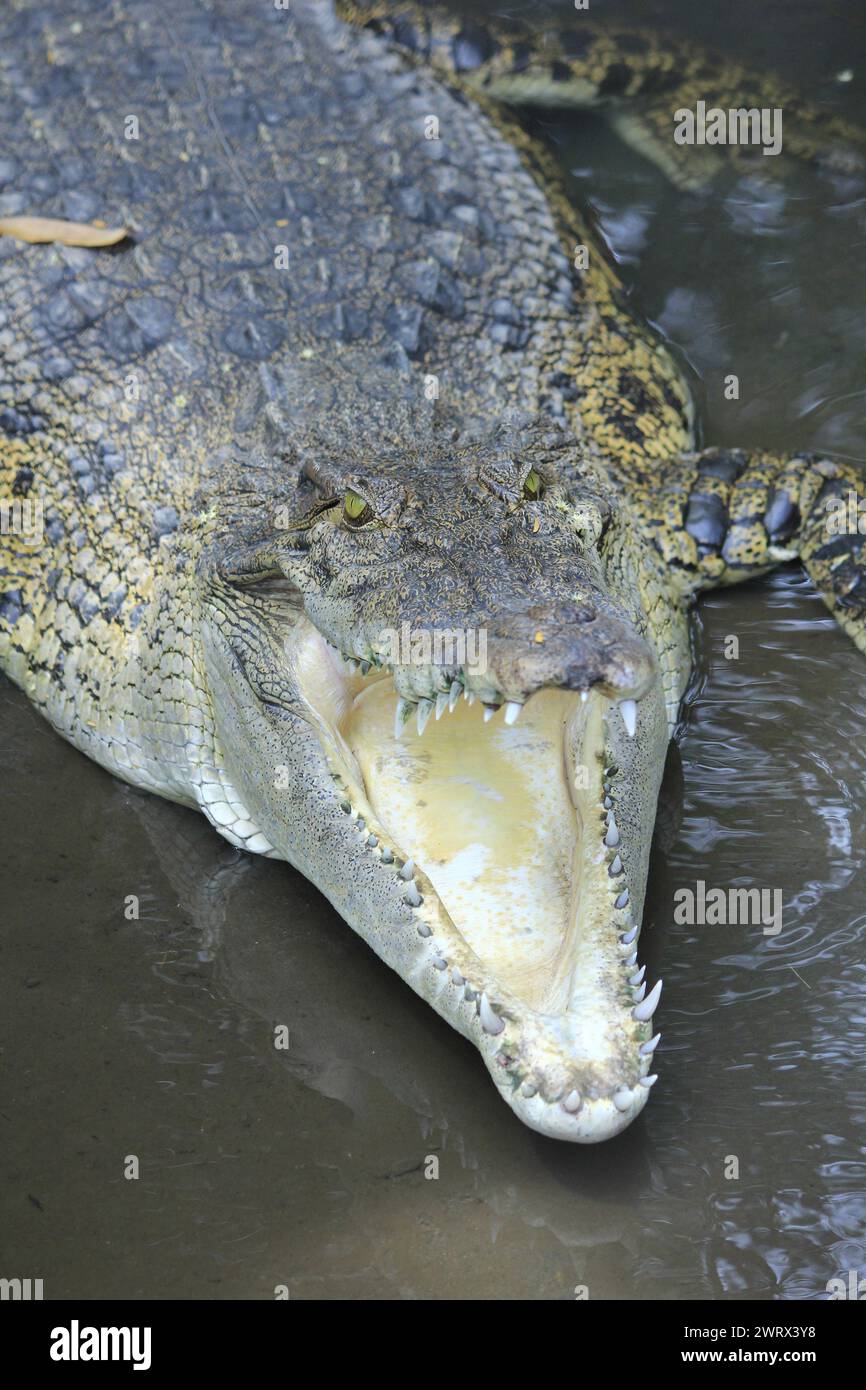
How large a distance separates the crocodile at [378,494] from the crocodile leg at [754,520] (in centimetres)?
1

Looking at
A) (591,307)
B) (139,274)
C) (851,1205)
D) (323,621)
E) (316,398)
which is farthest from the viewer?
(591,307)

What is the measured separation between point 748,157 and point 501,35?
1.12m

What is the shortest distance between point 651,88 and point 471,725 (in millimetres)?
3806

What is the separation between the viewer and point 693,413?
5.30 m

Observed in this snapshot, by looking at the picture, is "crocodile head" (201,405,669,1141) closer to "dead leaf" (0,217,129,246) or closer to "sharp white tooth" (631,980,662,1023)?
"sharp white tooth" (631,980,662,1023)

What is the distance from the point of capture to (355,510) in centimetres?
334

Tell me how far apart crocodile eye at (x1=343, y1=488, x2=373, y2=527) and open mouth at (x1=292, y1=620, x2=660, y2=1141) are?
320 millimetres

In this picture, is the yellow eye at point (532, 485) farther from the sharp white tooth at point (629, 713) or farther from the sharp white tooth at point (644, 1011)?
the sharp white tooth at point (644, 1011)

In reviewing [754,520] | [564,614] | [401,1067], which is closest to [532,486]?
[564,614]

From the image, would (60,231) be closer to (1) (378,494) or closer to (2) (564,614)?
(1) (378,494)

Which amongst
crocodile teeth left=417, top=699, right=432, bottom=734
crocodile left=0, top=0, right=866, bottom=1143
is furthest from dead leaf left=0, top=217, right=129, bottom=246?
crocodile teeth left=417, top=699, right=432, bottom=734

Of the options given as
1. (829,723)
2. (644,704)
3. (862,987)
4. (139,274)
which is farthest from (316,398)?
(862,987)

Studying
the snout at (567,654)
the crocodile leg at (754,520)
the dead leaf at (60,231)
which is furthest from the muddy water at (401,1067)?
the dead leaf at (60,231)

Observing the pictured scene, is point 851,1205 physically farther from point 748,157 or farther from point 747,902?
point 748,157
